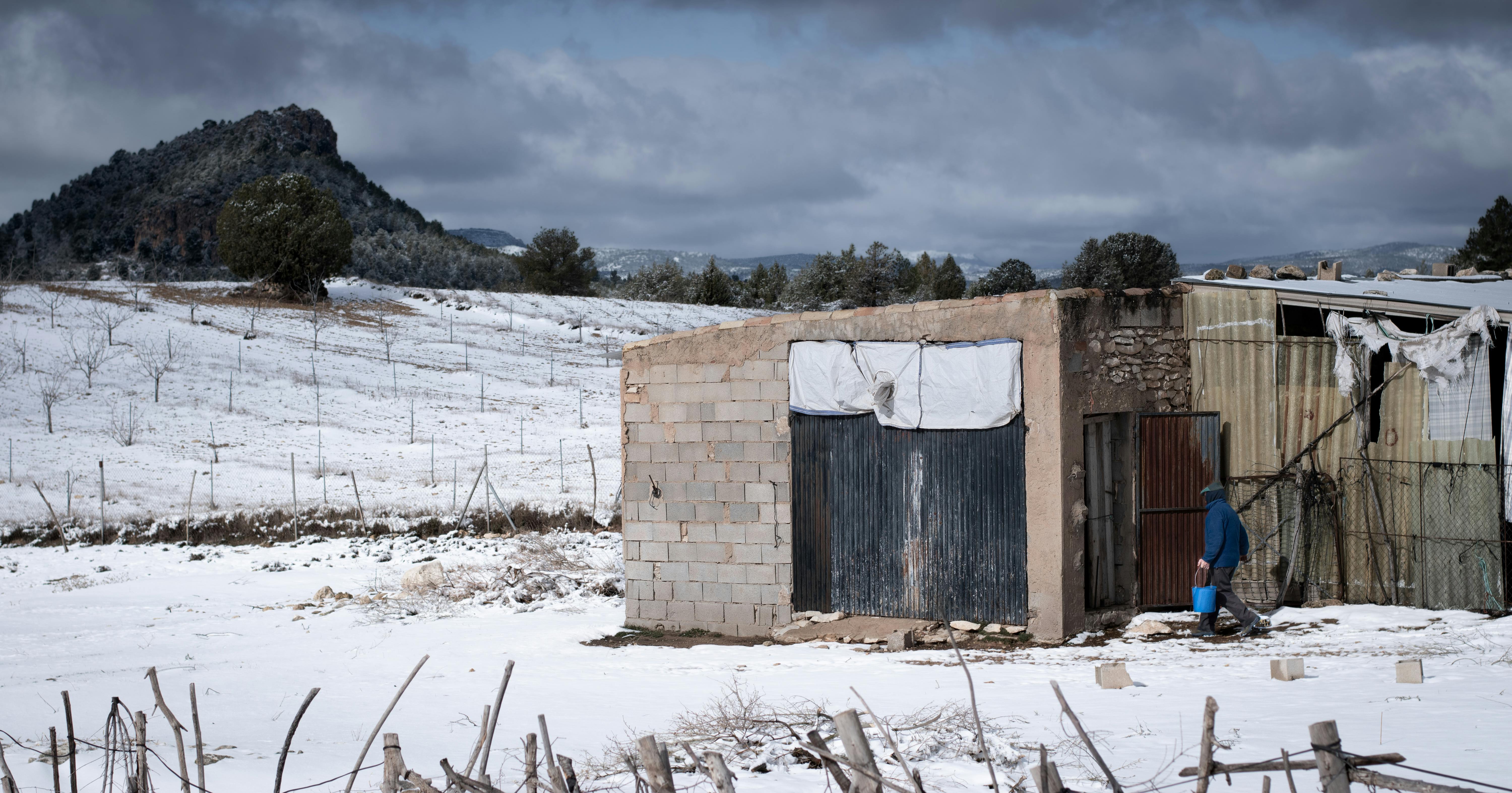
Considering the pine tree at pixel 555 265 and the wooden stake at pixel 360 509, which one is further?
the pine tree at pixel 555 265

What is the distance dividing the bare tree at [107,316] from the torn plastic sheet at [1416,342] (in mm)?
38693

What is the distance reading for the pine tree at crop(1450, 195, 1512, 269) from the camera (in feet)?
134

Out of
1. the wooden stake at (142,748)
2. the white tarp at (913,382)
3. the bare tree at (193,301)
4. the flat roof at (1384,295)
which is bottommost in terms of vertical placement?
the wooden stake at (142,748)

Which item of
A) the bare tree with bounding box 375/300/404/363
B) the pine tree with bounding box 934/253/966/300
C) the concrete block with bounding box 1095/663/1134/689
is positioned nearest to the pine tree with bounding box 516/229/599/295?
the bare tree with bounding box 375/300/404/363

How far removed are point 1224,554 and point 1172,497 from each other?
1250mm

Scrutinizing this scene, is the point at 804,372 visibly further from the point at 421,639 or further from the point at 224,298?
the point at 224,298

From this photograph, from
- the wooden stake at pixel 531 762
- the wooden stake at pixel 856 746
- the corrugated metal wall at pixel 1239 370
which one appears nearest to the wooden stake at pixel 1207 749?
the wooden stake at pixel 856 746

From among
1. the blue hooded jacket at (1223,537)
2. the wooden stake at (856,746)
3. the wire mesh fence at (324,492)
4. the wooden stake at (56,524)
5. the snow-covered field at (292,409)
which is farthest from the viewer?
the snow-covered field at (292,409)

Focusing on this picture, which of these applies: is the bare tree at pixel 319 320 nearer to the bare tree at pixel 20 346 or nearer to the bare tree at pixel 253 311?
the bare tree at pixel 253 311

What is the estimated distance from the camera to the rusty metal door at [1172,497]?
417 inches

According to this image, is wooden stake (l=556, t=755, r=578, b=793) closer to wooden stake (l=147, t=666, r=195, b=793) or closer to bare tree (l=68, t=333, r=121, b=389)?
wooden stake (l=147, t=666, r=195, b=793)

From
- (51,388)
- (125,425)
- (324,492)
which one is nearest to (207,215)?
(51,388)

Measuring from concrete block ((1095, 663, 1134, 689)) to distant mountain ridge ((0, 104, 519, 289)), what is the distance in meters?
65.4

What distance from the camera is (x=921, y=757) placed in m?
6.13
